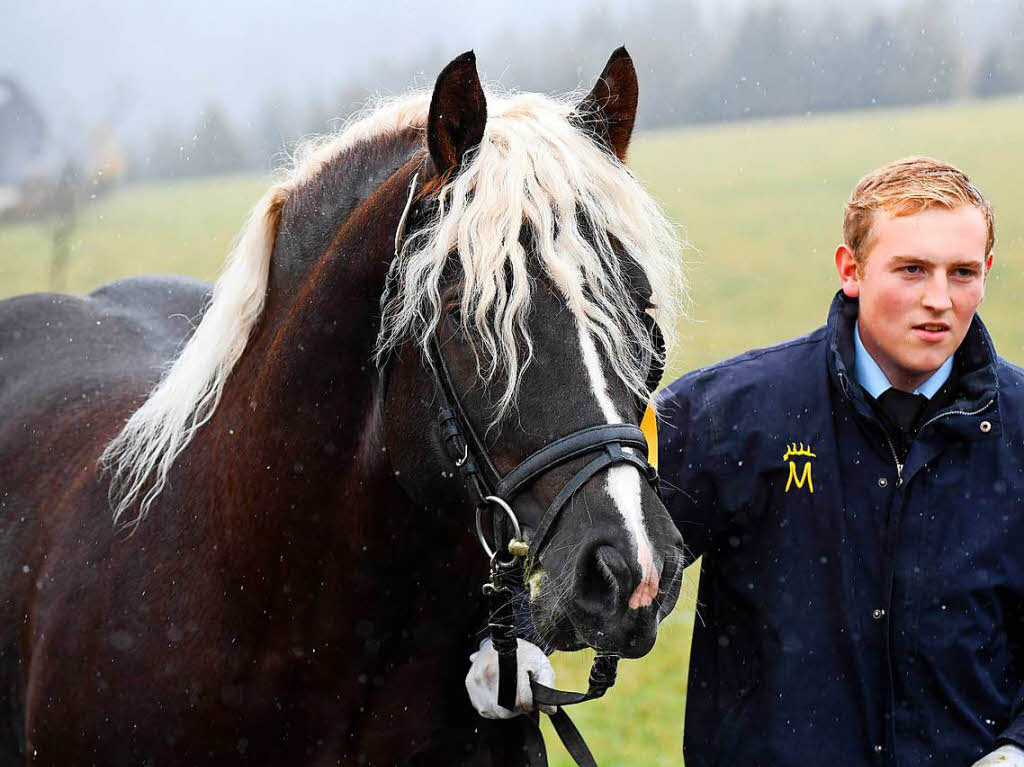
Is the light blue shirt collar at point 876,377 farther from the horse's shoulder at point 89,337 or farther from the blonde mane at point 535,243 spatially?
the horse's shoulder at point 89,337

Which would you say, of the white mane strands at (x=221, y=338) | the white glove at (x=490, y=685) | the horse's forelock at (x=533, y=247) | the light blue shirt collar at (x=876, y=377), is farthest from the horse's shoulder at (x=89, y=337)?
the light blue shirt collar at (x=876, y=377)

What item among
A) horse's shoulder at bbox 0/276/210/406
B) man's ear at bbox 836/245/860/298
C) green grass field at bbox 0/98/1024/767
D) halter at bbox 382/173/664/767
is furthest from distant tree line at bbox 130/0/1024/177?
halter at bbox 382/173/664/767

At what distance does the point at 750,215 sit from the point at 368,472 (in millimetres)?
27163

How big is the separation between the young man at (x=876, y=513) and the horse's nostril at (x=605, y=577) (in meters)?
0.70

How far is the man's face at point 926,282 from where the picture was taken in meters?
2.31

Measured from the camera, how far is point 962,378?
239 centimetres

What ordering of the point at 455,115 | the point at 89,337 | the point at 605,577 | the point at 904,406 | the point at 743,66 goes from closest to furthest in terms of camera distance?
1. the point at 605,577
2. the point at 455,115
3. the point at 904,406
4. the point at 89,337
5. the point at 743,66

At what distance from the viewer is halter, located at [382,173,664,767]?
1848 millimetres

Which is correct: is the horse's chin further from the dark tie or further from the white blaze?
the dark tie

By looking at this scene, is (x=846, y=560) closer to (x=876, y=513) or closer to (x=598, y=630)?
(x=876, y=513)

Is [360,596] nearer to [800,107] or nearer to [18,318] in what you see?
[18,318]

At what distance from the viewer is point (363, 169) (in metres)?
2.38

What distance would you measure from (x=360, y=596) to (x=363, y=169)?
3.03 feet

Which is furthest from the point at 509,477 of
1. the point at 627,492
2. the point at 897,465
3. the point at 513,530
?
the point at 897,465
